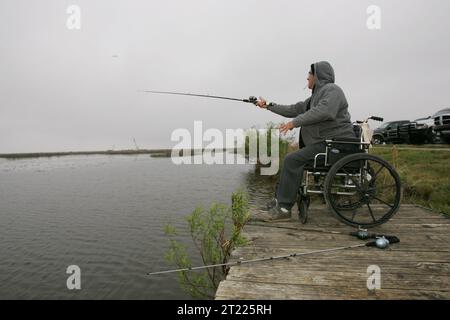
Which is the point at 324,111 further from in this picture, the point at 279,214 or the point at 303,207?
the point at 279,214

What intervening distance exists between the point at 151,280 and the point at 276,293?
13.5 feet

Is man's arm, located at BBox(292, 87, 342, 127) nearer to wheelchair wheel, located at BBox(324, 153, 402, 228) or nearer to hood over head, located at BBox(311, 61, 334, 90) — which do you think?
hood over head, located at BBox(311, 61, 334, 90)

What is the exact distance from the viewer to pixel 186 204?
1213cm

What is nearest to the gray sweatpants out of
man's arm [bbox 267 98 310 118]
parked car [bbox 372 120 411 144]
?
Result: man's arm [bbox 267 98 310 118]

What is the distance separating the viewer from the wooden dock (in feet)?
7.95

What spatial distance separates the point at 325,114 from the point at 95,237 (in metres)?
7.17

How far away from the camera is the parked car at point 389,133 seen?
2200cm

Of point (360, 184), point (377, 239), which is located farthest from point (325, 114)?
point (377, 239)

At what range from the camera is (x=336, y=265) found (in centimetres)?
295

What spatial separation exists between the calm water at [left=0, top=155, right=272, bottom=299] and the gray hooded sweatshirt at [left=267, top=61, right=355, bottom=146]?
140 inches

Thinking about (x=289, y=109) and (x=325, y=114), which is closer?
(x=325, y=114)
